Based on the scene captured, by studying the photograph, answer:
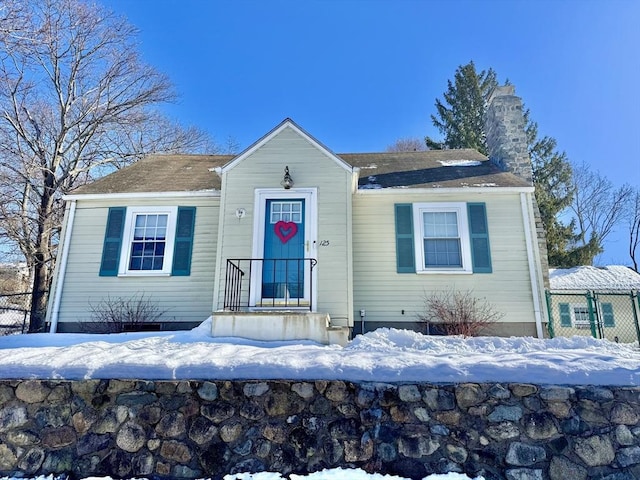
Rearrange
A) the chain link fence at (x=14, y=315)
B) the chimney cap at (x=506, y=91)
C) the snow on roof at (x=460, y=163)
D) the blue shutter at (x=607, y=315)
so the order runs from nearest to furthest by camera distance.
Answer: the snow on roof at (x=460, y=163) < the chimney cap at (x=506, y=91) < the chain link fence at (x=14, y=315) < the blue shutter at (x=607, y=315)

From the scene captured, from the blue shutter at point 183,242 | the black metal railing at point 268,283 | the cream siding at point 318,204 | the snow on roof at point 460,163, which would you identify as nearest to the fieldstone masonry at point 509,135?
the snow on roof at point 460,163

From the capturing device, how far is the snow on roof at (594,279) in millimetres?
14851

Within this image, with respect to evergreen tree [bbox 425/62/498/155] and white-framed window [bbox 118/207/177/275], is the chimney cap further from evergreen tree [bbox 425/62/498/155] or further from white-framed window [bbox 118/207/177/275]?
evergreen tree [bbox 425/62/498/155]

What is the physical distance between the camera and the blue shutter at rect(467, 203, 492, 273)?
721 centimetres

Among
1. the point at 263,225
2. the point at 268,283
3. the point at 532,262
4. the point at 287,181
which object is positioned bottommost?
the point at 268,283

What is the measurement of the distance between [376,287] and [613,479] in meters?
4.65

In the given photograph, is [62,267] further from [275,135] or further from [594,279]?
[594,279]

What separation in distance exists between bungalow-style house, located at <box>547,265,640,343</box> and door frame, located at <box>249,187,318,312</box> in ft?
23.4

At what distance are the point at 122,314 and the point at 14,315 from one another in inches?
414

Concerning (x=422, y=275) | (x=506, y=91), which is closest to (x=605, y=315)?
(x=506, y=91)

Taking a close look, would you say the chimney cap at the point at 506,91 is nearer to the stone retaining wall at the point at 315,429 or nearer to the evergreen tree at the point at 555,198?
the stone retaining wall at the point at 315,429

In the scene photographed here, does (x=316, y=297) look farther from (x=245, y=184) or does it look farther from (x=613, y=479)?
(x=613, y=479)

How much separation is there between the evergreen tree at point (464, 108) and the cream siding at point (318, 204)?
17.2 m

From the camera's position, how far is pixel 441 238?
744 centimetres
